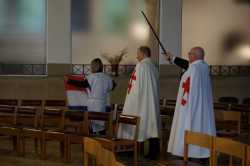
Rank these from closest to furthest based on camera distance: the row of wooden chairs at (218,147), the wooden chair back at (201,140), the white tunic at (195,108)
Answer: the row of wooden chairs at (218,147) → the wooden chair back at (201,140) → the white tunic at (195,108)

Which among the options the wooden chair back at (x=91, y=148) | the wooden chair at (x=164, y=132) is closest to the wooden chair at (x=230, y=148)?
the wooden chair back at (x=91, y=148)

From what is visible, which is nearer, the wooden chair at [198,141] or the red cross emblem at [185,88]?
the wooden chair at [198,141]

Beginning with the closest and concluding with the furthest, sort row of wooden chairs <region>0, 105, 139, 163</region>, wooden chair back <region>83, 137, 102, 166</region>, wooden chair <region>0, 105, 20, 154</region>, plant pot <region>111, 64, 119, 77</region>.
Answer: wooden chair back <region>83, 137, 102, 166</region>
row of wooden chairs <region>0, 105, 139, 163</region>
wooden chair <region>0, 105, 20, 154</region>
plant pot <region>111, 64, 119, 77</region>

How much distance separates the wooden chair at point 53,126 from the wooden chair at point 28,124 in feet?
0.34

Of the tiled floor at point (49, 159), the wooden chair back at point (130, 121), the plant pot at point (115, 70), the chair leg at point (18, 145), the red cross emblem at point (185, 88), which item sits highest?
the plant pot at point (115, 70)

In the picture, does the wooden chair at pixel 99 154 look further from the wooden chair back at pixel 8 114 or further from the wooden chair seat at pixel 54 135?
the wooden chair back at pixel 8 114

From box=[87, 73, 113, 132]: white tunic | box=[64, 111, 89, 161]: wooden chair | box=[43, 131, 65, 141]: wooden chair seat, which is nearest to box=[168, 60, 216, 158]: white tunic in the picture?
box=[64, 111, 89, 161]: wooden chair

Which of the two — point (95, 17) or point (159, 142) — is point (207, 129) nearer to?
point (159, 142)

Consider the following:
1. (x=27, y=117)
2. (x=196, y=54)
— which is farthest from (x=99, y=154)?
(x=27, y=117)

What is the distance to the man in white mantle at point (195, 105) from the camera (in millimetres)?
6930

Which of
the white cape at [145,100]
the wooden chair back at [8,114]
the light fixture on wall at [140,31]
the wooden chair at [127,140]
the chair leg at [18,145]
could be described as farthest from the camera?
the light fixture on wall at [140,31]

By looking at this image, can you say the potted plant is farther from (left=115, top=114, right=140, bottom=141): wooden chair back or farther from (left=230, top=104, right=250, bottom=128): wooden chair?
(left=115, top=114, right=140, bottom=141): wooden chair back

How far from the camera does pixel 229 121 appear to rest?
801 centimetres

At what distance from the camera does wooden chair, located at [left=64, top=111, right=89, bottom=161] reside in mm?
7797
